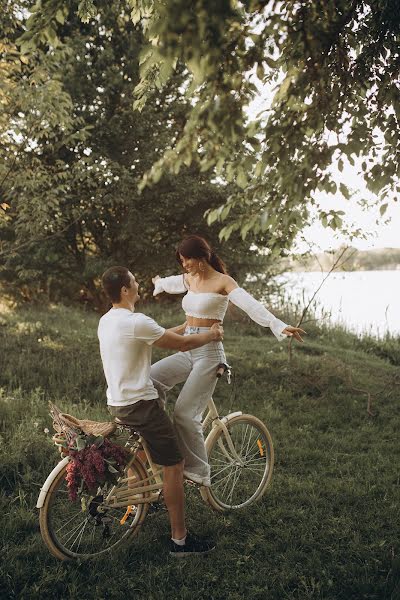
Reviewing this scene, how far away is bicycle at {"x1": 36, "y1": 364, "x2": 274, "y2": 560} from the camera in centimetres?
365

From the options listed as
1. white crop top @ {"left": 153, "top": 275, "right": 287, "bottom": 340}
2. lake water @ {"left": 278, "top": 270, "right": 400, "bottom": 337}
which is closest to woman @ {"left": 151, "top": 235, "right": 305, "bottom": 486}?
white crop top @ {"left": 153, "top": 275, "right": 287, "bottom": 340}

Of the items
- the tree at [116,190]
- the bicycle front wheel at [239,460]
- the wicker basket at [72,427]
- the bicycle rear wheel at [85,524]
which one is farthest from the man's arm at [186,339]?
the tree at [116,190]

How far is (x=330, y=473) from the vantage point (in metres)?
5.38

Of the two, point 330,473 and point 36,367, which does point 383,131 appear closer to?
point 330,473

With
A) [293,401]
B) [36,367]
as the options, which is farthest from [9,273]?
[293,401]

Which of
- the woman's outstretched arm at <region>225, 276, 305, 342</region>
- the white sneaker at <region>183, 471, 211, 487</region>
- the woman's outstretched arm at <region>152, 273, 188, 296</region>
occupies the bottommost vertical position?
the white sneaker at <region>183, 471, 211, 487</region>

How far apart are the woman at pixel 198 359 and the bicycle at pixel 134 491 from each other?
0.57ft

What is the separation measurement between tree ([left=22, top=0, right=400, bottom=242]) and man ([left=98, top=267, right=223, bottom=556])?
77cm

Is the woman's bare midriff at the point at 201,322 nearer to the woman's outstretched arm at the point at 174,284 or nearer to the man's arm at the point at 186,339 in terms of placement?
the man's arm at the point at 186,339

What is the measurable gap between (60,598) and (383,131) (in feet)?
12.5

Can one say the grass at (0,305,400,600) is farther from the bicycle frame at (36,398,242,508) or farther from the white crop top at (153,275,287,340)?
the white crop top at (153,275,287,340)

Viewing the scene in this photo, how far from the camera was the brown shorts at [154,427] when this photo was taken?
3.64 m

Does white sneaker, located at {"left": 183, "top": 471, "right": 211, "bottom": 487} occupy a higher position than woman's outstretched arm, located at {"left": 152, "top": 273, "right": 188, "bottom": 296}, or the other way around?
woman's outstretched arm, located at {"left": 152, "top": 273, "right": 188, "bottom": 296}

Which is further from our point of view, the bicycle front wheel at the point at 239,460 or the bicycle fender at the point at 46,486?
the bicycle front wheel at the point at 239,460
